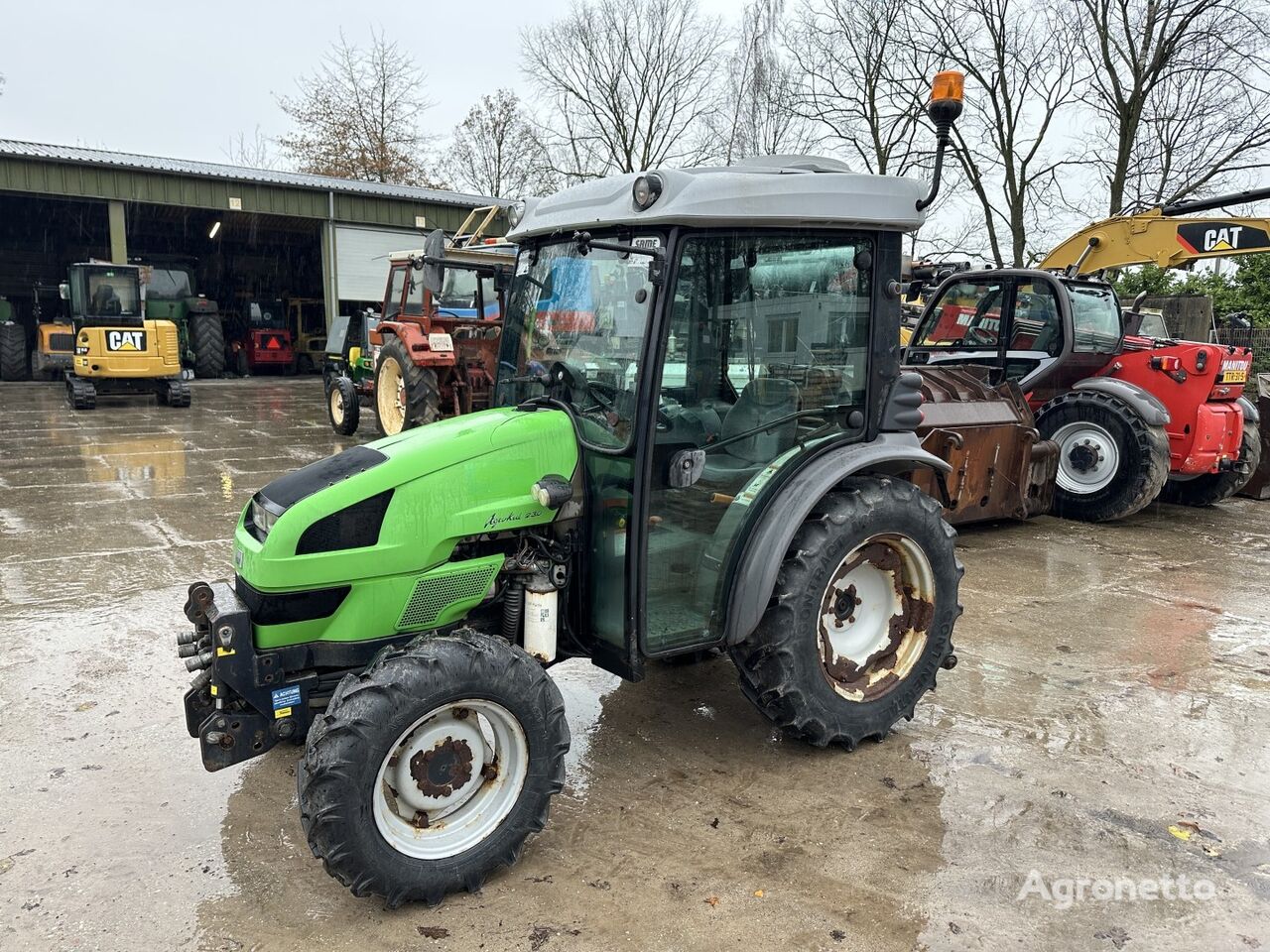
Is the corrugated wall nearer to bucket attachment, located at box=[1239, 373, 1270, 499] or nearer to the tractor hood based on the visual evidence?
bucket attachment, located at box=[1239, 373, 1270, 499]

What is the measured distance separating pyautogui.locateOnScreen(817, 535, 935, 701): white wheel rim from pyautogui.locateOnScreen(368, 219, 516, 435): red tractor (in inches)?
255

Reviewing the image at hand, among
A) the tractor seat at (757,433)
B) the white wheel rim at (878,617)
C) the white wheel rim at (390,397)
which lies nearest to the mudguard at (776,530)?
the tractor seat at (757,433)

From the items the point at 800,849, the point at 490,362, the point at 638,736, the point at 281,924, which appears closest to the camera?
the point at 281,924

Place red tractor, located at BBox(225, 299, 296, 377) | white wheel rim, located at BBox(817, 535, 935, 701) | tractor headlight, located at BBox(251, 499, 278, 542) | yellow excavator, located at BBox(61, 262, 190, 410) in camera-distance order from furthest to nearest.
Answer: red tractor, located at BBox(225, 299, 296, 377), yellow excavator, located at BBox(61, 262, 190, 410), white wheel rim, located at BBox(817, 535, 935, 701), tractor headlight, located at BBox(251, 499, 278, 542)

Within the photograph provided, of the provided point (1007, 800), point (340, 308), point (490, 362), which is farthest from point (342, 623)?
point (340, 308)

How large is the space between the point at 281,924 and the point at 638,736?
153 centimetres

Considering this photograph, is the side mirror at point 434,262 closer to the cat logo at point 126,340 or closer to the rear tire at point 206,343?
the cat logo at point 126,340

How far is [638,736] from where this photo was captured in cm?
366

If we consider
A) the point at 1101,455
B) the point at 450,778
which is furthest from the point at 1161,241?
the point at 450,778

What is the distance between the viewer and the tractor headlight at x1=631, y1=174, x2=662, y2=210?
2828 millimetres

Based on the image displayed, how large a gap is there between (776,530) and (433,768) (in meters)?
1.38

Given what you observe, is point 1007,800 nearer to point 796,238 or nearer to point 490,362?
point 796,238

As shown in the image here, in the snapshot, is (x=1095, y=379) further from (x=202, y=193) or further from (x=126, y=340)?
(x=202, y=193)

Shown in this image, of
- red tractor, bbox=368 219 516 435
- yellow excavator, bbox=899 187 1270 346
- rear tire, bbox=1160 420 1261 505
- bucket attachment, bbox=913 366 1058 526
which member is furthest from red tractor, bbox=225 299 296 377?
rear tire, bbox=1160 420 1261 505
